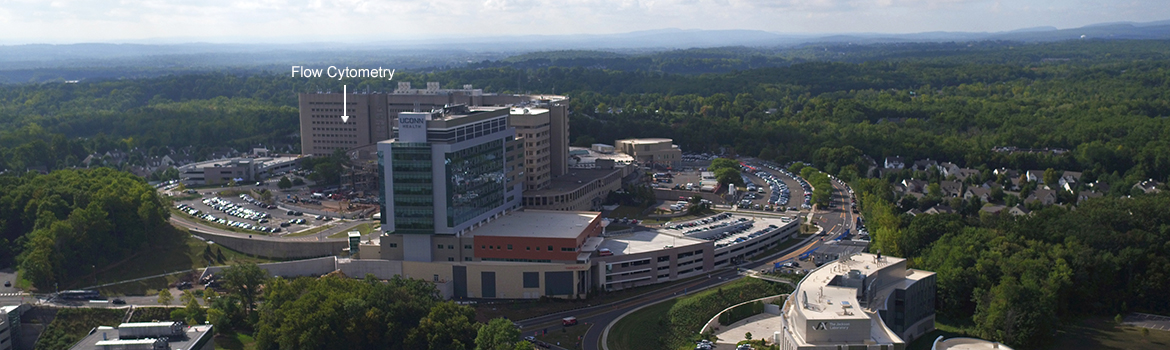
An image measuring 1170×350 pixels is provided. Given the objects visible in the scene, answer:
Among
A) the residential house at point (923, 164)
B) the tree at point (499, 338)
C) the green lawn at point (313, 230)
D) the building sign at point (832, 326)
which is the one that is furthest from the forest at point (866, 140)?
the building sign at point (832, 326)

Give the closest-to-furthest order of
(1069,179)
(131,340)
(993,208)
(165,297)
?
1. (131,340)
2. (165,297)
3. (993,208)
4. (1069,179)

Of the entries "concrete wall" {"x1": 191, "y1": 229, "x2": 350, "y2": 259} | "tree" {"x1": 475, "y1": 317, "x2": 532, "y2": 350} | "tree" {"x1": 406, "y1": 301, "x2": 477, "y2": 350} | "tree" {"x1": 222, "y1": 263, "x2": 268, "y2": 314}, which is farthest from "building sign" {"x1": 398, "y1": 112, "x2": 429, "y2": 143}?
"tree" {"x1": 475, "y1": 317, "x2": 532, "y2": 350}

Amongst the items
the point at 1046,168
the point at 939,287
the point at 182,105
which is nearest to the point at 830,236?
the point at 939,287

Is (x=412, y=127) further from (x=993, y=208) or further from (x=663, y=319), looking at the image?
(x=993, y=208)

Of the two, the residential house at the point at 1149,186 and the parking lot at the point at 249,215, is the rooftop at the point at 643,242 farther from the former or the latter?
the residential house at the point at 1149,186

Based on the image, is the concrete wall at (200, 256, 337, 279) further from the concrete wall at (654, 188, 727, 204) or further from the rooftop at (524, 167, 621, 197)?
the concrete wall at (654, 188, 727, 204)

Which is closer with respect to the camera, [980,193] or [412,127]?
[412,127]

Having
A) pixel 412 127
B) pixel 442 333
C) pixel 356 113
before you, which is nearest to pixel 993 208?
pixel 412 127
